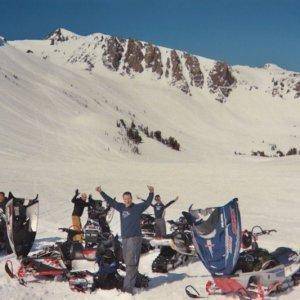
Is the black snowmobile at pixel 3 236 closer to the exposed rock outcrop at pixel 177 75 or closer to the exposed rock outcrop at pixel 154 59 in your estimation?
the exposed rock outcrop at pixel 177 75

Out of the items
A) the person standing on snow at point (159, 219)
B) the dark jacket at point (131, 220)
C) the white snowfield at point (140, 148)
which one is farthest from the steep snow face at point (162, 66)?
the dark jacket at point (131, 220)

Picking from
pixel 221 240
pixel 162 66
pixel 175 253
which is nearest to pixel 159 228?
pixel 175 253

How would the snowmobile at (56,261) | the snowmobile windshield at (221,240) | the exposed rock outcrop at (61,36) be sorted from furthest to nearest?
the exposed rock outcrop at (61,36)
the snowmobile at (56,261)
the snowmobile windshield at (221,240)

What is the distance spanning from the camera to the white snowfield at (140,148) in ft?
60.7

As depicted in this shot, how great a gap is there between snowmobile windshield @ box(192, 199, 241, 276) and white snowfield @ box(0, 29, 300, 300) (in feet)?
3.17

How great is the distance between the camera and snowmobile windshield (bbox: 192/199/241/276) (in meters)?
9.18

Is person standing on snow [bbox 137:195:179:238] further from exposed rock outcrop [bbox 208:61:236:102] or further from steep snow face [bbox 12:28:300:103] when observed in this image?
exposed rock outcrop [bbox 208:61:236:102]

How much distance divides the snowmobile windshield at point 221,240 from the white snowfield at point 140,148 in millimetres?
966

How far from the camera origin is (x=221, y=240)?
9.29 m

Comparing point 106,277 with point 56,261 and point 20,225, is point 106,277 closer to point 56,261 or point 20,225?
point 56,261

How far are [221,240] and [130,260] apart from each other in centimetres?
186

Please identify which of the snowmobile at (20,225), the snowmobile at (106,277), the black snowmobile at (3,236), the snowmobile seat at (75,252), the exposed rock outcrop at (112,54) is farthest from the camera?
the exposed rock outcrop at (112,54)

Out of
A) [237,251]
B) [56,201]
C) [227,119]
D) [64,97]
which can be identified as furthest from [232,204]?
[227,119]

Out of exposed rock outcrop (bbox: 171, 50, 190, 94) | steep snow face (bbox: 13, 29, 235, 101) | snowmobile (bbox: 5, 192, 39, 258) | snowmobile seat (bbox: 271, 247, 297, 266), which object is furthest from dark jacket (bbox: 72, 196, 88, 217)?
exposed rock outcrop (bbox: 171, 50, 190, 94)
